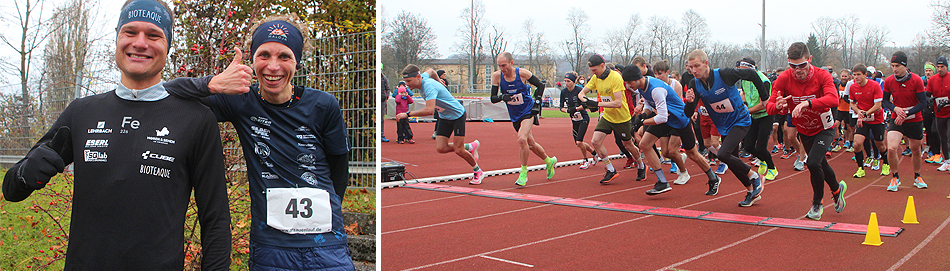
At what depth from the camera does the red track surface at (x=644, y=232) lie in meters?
4.61

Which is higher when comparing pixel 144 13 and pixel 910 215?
pixel 144 13

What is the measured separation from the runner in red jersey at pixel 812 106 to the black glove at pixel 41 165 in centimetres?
585

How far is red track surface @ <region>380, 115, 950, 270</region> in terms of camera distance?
15.1 ft

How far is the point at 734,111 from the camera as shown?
23.1 ft

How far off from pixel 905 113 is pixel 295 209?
887cm

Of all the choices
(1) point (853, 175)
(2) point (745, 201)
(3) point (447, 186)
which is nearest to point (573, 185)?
(3) point (447, 186)

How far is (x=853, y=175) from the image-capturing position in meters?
9.78

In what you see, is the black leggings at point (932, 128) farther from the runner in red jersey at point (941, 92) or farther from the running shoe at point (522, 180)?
the running shoe at point (522, 180)

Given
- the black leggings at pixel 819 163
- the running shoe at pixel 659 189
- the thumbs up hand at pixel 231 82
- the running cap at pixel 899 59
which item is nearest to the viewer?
the thumbs up hand at pixel 231 82

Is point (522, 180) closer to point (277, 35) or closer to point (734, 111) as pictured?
Result: point (734, 111)

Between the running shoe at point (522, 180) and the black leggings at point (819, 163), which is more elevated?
the black leggings at point (819, 163)

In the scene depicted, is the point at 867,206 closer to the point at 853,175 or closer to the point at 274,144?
the point at 853,175

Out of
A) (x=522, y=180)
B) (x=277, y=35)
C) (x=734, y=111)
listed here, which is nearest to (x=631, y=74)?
(x=734, y=111)

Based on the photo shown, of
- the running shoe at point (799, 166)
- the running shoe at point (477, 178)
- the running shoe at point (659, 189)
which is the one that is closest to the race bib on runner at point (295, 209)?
the running shoe at point (659, 189)
